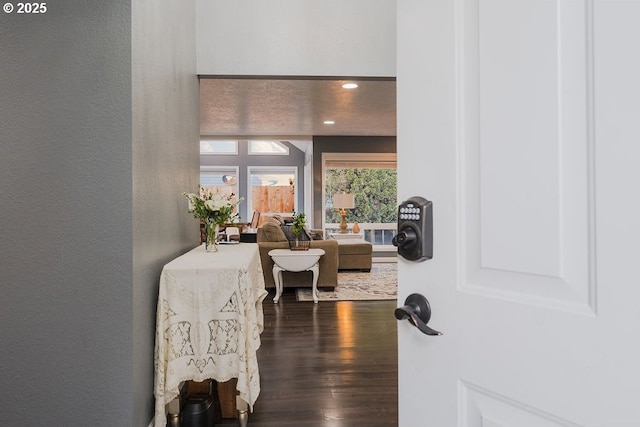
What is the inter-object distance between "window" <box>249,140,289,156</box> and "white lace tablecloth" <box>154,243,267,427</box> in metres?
9.37

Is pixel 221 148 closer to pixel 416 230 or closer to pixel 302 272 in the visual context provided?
pixel 302 272

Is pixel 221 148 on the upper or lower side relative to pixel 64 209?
upper

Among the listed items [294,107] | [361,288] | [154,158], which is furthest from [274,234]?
[154,158]

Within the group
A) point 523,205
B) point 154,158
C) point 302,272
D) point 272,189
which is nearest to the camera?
point 523,205

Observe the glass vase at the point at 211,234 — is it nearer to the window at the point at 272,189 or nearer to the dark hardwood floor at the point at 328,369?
the dark hardwood floor at the point at 328,369

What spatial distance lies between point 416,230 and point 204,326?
4.93 ft

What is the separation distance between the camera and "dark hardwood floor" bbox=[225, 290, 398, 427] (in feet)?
7.20

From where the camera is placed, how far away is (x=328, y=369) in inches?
111

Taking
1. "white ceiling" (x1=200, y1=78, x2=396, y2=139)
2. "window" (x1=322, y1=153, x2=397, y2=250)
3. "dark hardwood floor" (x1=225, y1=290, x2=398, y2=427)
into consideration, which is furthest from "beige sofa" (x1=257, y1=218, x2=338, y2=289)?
"window" (x1=322, y1=153, x2=397, y2=250)

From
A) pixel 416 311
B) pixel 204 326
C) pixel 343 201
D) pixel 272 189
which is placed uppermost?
pixel 272 189

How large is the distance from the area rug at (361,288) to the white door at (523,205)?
435 centimetres

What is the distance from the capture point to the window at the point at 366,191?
8219mm

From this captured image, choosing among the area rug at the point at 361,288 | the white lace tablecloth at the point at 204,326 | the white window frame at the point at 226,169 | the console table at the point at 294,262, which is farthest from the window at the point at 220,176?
the white lace tablecloth at the point at 204,326

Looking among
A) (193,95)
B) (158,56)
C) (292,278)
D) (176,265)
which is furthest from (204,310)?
(292,278)
